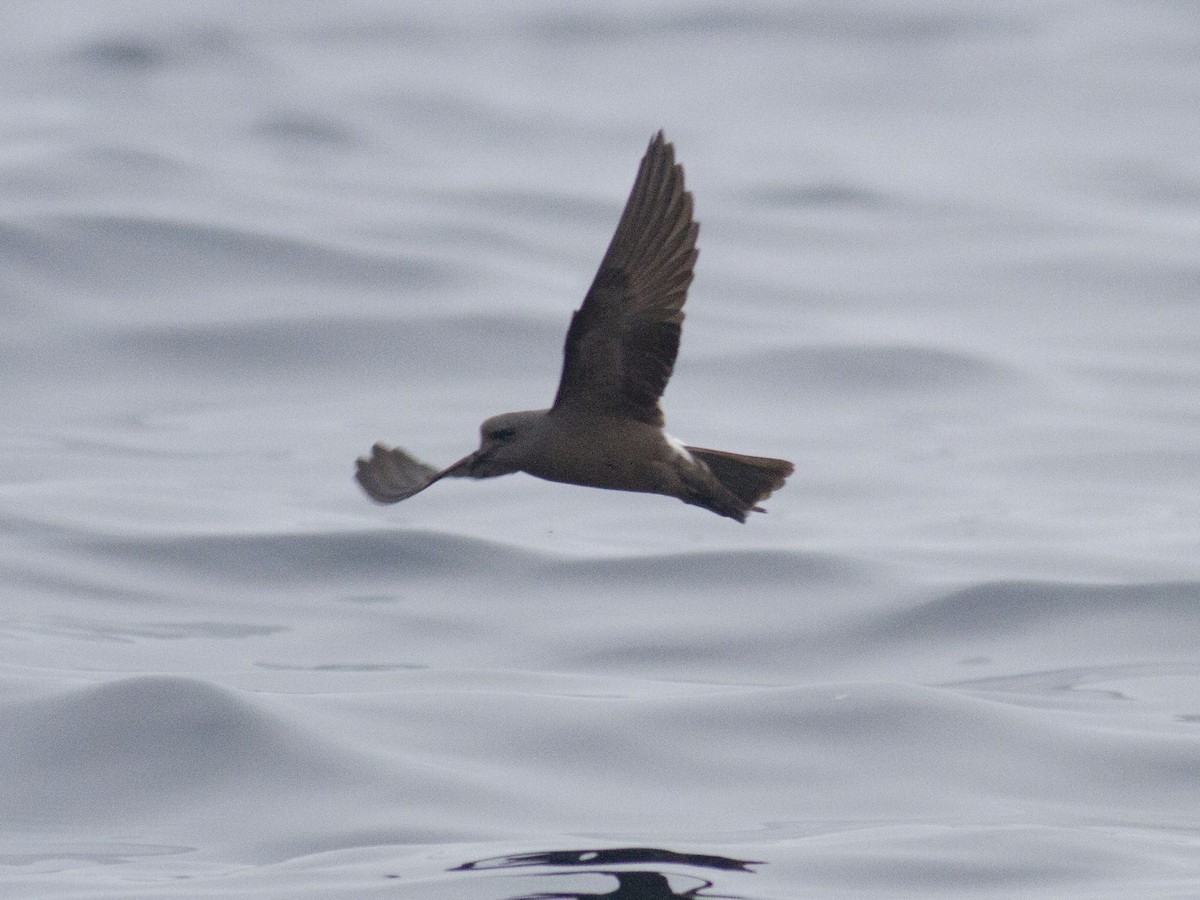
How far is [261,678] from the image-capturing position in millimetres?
10422

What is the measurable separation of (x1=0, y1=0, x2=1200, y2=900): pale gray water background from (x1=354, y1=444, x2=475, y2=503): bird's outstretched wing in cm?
132

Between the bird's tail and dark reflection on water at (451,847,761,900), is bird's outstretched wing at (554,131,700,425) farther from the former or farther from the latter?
dark reflection on water at (451,847,761,900)

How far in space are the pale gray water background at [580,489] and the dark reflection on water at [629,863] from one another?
0.03 metres

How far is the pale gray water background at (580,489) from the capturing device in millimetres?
8242

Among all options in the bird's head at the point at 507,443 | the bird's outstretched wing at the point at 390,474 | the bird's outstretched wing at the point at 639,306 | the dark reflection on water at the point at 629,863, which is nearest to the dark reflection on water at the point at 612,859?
the dark reflection on water at the point at 629,863

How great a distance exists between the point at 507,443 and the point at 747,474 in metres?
0.95

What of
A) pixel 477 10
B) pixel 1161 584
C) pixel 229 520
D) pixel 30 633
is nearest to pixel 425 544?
pixel 229 520

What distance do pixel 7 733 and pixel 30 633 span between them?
2.48 meters

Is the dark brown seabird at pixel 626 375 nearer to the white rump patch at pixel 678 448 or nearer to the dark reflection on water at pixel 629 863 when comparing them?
Answer: the white rump patch at pixel 678 448

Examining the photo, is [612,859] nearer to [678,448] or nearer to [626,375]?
[678,448]

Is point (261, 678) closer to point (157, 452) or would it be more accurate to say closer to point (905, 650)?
point (905, 650)

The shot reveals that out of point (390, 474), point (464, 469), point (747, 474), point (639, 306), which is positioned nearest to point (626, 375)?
point (639, 306)

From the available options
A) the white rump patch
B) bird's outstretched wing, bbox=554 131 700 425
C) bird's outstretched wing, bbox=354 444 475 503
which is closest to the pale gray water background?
bird's outstretched wing, bbox=354 444 475 503

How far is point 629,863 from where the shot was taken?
24.2 feet
